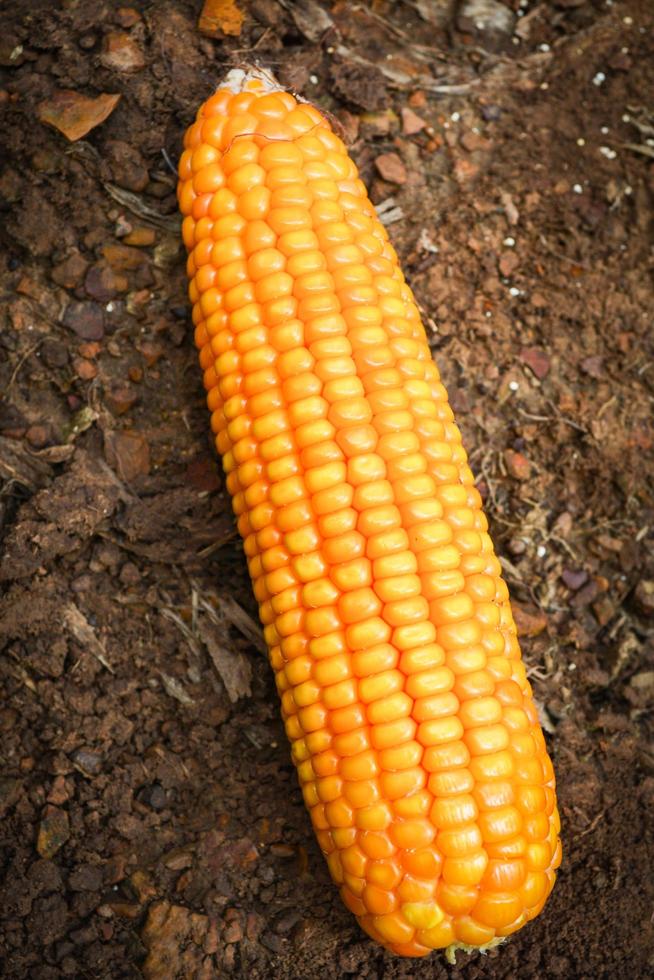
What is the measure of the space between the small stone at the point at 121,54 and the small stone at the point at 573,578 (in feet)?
6.38

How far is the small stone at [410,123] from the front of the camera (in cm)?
295

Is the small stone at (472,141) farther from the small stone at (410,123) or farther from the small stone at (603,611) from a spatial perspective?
the small stone at (603,611)

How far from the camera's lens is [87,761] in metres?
2.44

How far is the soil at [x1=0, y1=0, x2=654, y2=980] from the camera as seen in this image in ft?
7.77

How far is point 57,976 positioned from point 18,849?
0.31 m

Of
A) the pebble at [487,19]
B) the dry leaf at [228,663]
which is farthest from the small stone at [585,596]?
the pebble at [487,19]

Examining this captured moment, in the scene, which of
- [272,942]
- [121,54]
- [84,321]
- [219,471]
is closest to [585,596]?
[219,471]

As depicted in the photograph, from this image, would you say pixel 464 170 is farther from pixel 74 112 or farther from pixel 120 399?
pixel 120 399

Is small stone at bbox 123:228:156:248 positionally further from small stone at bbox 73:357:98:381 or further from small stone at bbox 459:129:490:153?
small stone at bbox 459:129:490:153

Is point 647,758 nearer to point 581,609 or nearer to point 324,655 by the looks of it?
point 581,609

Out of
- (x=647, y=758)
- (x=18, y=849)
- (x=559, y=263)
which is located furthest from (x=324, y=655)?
(x=559, y=263)

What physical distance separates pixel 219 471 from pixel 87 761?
2.83ft

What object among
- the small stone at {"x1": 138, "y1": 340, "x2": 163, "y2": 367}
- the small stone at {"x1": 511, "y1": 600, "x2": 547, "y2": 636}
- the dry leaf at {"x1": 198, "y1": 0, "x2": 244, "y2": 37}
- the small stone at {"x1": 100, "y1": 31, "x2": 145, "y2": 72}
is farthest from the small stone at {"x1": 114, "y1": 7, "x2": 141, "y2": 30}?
the small stone at {"x1": 511, "y1": 600, "x2": 547, "y2": 636}

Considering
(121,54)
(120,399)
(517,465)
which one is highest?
(121,54)
